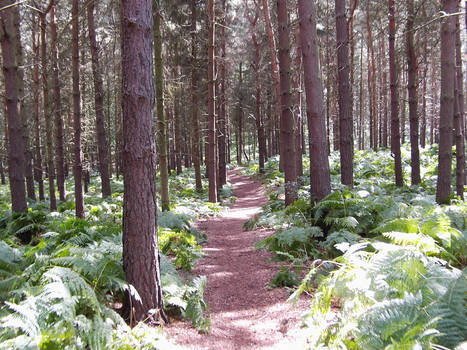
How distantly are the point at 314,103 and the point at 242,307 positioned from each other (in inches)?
159

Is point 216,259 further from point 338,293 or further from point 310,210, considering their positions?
point 338,293

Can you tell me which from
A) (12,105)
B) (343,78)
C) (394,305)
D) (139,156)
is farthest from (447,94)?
(12,105)

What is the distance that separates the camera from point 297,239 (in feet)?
17.7

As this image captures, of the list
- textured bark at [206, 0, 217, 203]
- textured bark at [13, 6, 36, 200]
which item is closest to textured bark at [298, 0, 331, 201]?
textured bark at [206, 0, 217, 203]

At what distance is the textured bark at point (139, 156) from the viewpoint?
3559 mm

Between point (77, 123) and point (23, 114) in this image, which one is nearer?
point (77, 123)

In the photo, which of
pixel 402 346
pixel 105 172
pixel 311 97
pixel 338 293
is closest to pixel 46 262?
pixel 338 293

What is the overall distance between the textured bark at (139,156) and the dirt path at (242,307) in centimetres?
53

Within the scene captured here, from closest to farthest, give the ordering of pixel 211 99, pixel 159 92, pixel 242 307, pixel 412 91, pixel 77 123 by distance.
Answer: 1. pixel 242 307
2. pixel 77 123
3. pixel 159 92
4. pixel 412 91
5. pixel 211 99

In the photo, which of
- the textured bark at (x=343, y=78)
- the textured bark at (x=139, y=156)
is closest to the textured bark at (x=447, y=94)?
the textured bark at (x=343, y=78)

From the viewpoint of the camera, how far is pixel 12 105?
7641 millimetres

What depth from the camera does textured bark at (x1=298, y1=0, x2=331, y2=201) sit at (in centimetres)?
668

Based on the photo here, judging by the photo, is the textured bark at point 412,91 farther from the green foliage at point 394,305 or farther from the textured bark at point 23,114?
the textured bark at point 23,114

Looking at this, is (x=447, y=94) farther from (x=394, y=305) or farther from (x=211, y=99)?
(x=211, y=99)
